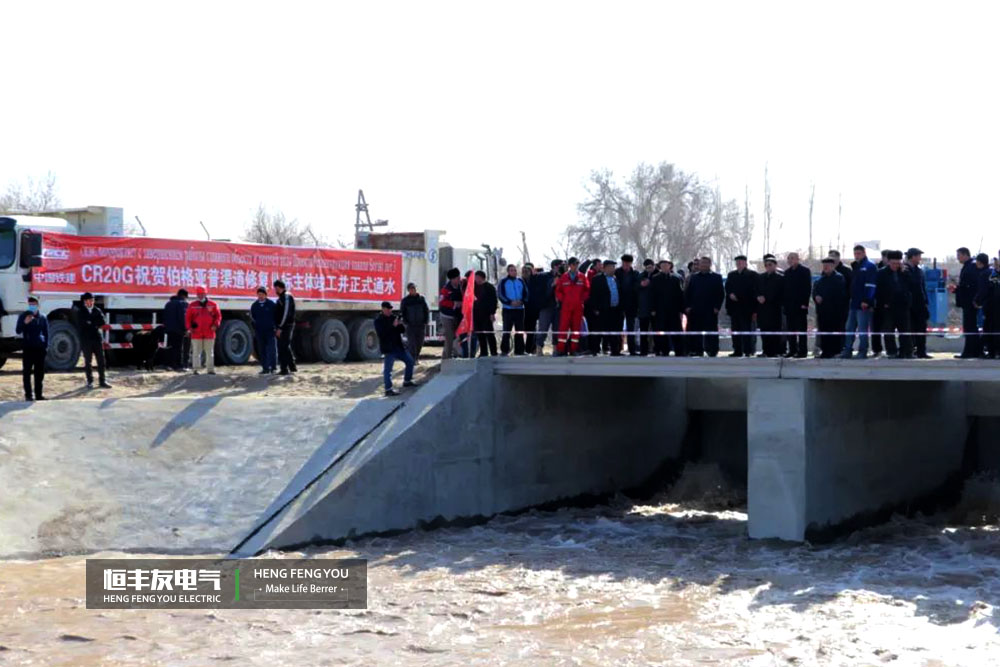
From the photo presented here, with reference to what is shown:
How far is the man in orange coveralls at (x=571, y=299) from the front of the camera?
1889 cm

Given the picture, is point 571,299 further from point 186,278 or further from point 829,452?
point 186,278

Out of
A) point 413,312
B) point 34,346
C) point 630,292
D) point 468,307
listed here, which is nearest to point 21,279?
point 34,346

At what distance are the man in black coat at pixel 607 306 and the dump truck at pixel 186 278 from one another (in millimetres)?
7817

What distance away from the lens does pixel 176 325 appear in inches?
860

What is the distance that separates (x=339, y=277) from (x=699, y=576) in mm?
12770

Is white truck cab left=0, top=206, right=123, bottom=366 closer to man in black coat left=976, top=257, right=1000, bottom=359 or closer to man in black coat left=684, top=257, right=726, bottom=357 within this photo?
man in black coat left=684, top=257, right=726, bottom=357

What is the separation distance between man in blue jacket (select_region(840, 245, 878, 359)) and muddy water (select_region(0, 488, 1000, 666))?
8.73 ft

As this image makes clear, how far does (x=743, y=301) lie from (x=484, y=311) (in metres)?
4.02

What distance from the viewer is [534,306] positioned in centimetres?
1998

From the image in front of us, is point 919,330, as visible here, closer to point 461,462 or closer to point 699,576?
point 699,576

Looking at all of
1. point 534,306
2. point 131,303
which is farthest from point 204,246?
point 534,306

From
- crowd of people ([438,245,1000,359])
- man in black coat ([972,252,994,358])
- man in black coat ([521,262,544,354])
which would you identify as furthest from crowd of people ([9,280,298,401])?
man in black coat ([972,252,994,358])
